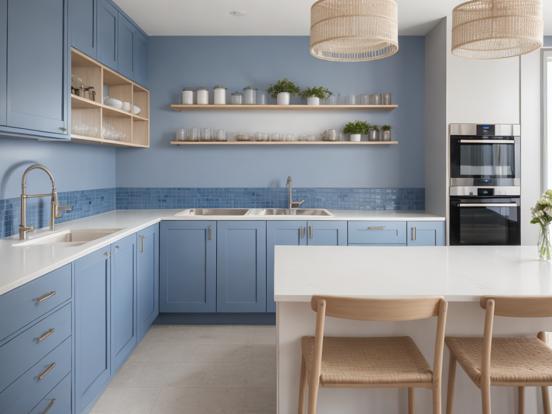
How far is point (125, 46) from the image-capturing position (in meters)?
4.00

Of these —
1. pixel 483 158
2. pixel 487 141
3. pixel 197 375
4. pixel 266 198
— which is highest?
pixel 487 141

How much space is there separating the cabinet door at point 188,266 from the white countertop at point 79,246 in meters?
0.11

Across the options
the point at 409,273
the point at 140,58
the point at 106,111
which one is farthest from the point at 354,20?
the point at 140,58

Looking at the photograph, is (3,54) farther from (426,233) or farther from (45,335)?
(426,233)

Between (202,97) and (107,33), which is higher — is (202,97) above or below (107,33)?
below

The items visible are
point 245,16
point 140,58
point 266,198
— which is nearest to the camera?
point 245,16

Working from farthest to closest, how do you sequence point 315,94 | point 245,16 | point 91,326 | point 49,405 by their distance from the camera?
1. point 315,94
2. point 245,16
3. point 91,326
4. point 49,405

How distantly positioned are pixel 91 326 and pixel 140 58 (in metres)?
2.75

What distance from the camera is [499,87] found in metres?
4.11

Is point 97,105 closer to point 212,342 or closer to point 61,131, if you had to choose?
point 61,131

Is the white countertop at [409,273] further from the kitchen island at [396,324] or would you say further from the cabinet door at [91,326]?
the cabinet door at [91,326]

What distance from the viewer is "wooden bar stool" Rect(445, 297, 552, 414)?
1.66m

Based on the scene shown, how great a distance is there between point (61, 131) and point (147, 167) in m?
1.95

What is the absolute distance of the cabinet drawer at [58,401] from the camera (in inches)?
78.4
